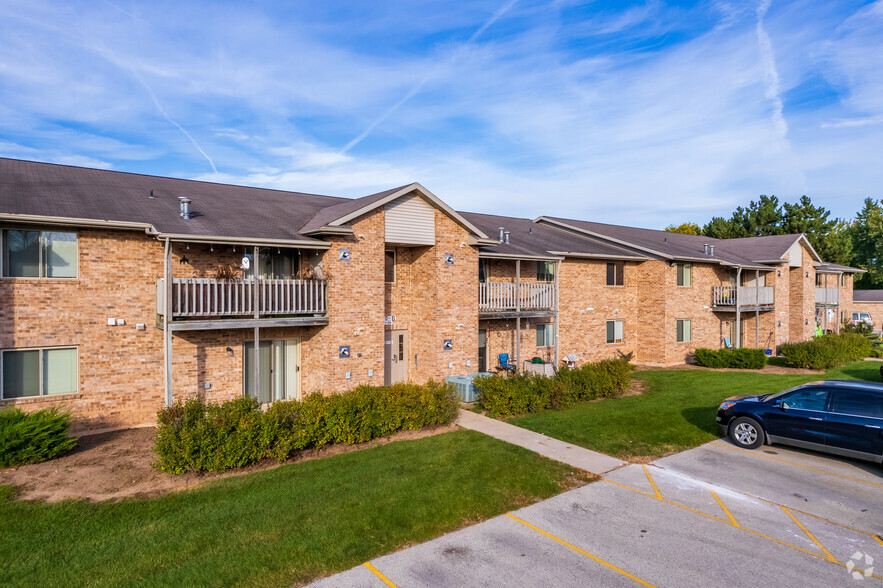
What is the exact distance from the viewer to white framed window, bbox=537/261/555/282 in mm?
21650

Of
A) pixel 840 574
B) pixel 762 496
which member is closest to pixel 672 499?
pixel 762 496

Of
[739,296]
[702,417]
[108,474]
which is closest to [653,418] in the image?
[702,417]

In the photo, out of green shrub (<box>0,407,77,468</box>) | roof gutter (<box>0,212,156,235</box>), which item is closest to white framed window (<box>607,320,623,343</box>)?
roof gutter (<box>0,212,156,235</box>)

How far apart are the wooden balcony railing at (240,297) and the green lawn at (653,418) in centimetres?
682

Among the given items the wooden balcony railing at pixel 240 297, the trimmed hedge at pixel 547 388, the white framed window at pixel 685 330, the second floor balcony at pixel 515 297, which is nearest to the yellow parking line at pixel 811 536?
the trimmed hedge at pixel 547 388

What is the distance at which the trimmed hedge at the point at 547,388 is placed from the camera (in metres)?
14.6

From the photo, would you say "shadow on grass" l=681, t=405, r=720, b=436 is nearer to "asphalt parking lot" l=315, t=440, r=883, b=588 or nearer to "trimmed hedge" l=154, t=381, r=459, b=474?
"asphalt parking lot" l=315, t=440, r=883, b=588

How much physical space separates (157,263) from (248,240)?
2563mm

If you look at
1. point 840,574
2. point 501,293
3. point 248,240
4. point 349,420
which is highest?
point 248,240

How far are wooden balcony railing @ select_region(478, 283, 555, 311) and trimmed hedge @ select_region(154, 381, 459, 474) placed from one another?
612 centimetres

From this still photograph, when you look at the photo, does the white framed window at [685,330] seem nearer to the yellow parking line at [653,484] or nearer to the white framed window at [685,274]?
the white framed window at [685,274]

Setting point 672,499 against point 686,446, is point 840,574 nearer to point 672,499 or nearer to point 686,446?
point 672,499

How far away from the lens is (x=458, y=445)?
462 inches

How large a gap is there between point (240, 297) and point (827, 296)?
38.9 meters
